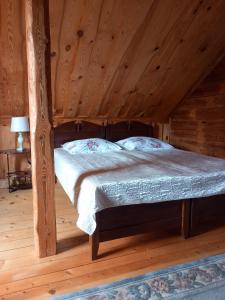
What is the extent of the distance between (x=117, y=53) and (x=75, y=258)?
96.4 inches

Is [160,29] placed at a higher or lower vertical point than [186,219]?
higher

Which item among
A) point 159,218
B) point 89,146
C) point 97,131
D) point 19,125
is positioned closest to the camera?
point 159,218

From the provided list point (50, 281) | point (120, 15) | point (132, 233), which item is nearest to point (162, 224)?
point (132, 233)

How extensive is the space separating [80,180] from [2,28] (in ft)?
5.98

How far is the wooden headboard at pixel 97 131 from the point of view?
4062 millimetres

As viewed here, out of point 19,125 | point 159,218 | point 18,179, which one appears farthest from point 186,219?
point 18,179

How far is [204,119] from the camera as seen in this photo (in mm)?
4133

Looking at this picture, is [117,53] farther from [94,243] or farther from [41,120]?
[94,243]

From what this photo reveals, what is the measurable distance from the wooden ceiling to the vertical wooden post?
0.78m

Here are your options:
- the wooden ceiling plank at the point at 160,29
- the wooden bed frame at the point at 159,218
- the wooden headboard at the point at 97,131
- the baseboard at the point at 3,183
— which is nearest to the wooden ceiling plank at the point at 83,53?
the wooden headboard at the point at 97,131

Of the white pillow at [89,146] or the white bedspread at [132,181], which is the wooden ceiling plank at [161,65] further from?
the white bedspread at [132,181]

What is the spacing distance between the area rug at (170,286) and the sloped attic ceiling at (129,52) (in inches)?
99.0

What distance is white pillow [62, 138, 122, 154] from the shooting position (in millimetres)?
3551

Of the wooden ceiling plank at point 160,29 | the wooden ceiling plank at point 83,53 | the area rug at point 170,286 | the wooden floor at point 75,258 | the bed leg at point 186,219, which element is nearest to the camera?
the area rug at point 170,286
